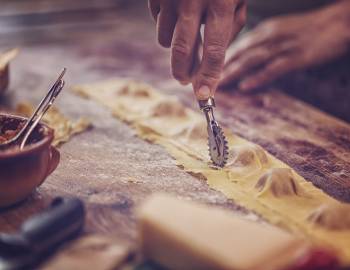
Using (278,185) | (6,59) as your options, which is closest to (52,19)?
(6,59)

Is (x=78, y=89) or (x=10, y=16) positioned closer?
(x=78, y=89)

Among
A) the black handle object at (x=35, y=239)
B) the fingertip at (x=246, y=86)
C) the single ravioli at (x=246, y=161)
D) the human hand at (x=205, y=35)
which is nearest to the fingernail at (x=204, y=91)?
the human hand at (x=205, y=35)

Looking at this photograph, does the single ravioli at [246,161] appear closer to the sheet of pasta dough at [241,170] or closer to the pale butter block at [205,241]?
the sheet of pasta dough at [241,170]

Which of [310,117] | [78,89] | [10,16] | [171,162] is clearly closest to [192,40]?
[171,162]

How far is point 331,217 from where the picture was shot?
165 cm

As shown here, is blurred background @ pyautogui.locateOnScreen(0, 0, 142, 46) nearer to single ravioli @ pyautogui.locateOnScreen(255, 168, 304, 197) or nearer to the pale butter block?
single ravioli @ pyautogui.locateOnScreen(255, 168, 304, 197)

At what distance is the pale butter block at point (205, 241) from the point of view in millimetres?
1258

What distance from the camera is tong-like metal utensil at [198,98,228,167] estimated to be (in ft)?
6.73

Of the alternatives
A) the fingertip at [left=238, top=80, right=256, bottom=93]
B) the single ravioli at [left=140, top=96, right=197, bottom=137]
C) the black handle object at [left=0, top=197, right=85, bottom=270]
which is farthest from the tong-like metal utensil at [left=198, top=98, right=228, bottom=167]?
the fingertip at [left=238, top=80, right=256, bottom=93]

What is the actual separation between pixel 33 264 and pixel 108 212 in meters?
0.39

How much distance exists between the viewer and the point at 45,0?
14.7 feet

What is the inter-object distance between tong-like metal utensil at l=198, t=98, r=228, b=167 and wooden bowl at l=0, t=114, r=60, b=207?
0.66 m

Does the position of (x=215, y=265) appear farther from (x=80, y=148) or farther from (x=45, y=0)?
(x=45, y=0)

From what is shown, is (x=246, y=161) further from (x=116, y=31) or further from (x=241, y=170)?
(x=116, y=31)
